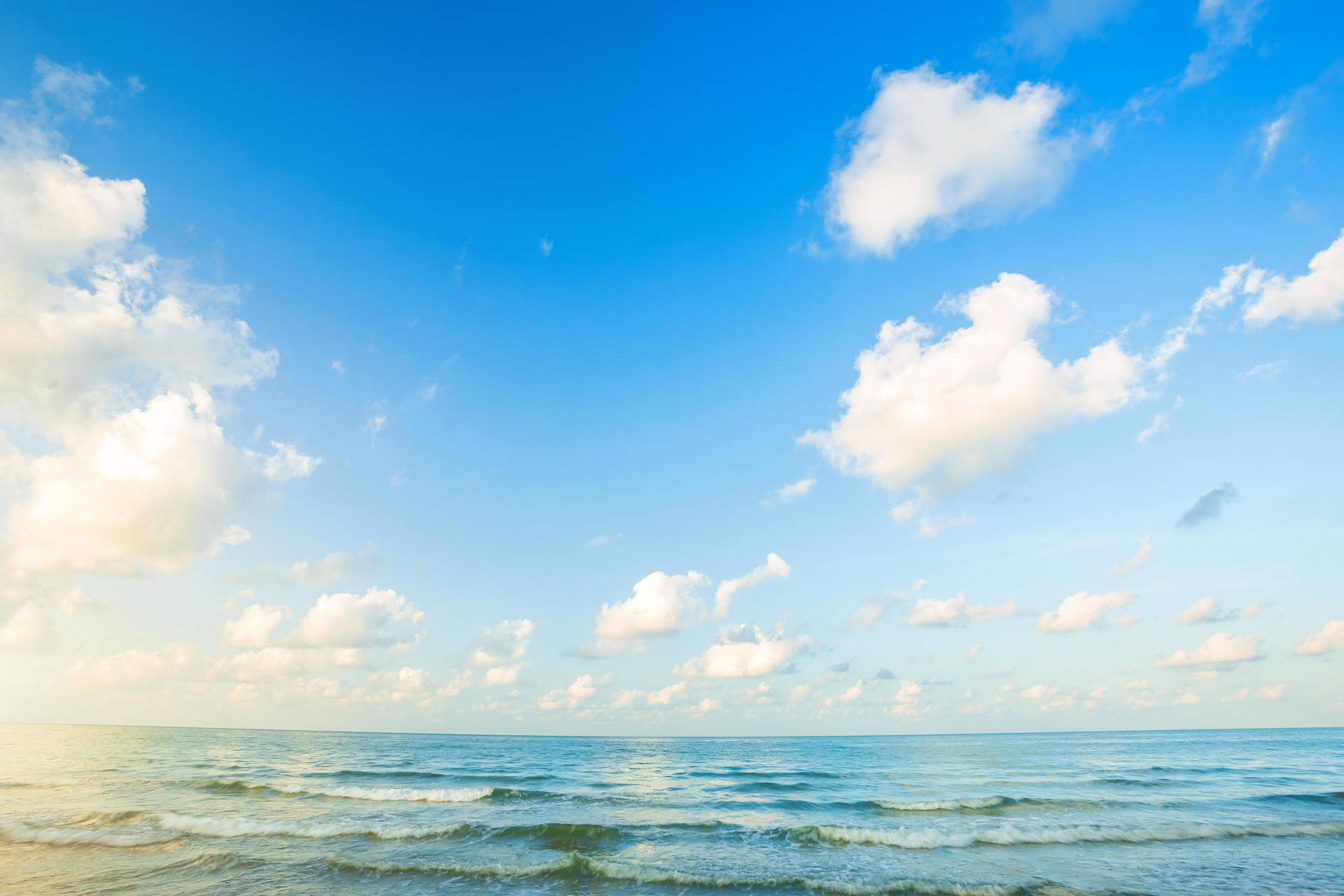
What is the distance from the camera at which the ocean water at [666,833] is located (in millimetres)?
17281

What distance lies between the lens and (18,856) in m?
19.1

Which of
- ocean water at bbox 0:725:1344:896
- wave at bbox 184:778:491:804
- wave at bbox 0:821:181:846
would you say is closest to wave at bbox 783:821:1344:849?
ocean water at bbox 0:725:1344:896

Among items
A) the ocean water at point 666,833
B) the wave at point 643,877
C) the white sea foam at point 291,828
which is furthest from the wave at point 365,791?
the wave at point 643,877

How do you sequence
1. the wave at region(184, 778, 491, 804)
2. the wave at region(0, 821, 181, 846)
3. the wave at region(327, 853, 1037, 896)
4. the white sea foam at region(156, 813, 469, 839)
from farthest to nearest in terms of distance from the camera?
the wave at region(184, 778, 491, 804) → the white sea foam at region(156, 813, 469, 839) → the wave at region(0, 821, 181, 846) → the wave at region(327, 853, 1037, 896)

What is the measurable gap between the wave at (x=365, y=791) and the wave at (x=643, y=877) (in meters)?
16.5

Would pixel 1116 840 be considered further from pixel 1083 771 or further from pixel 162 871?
pixel 1083 771

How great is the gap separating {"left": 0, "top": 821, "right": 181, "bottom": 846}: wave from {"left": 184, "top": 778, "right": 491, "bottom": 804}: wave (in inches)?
494

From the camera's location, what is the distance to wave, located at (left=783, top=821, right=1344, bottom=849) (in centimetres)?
2244

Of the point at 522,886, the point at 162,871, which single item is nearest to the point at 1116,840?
the point at 522,886

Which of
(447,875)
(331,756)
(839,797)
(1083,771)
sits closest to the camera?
(447,875)

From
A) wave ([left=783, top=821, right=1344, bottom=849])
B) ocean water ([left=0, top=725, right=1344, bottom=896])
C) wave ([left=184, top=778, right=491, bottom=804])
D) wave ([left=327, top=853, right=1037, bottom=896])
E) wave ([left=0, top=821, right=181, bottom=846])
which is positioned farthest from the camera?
wave ([left=184, top=778, right=491, bottom=804])

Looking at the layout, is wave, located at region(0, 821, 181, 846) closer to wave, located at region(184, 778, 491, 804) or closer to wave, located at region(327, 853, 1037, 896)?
wave, located at region(327, 853, 1037, 896)

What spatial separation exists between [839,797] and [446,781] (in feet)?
92.0

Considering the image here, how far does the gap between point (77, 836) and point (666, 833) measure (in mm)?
21243
